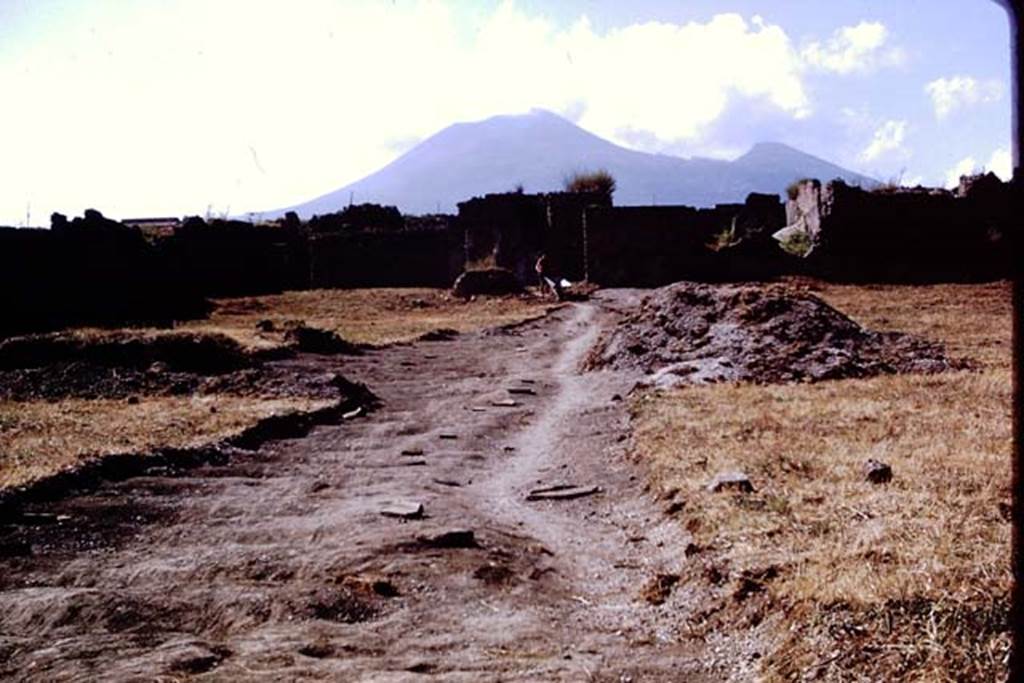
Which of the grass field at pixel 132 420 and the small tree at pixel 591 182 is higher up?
the small tree at pixel 591 182

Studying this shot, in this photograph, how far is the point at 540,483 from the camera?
8.53 m

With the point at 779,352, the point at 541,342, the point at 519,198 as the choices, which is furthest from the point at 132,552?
the point at 519,198

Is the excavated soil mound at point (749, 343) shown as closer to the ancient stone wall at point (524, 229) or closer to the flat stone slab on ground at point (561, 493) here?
the flat stone slab on ground at point (561, 493)

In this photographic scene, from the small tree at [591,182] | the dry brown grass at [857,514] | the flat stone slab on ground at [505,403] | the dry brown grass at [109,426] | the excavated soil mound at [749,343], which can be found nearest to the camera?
the dry brown grass at [857,514]

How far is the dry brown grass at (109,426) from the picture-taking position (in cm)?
842

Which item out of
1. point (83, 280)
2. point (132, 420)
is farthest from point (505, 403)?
point (83, 280)

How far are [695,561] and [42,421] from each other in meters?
8.30

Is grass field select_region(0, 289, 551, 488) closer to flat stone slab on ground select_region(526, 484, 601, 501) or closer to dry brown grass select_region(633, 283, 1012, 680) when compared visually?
flat stone slab on ground select_region(526, 484, 601, 501)

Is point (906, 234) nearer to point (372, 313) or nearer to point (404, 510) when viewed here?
point (372, 313)

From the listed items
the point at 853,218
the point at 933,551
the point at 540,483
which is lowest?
the point at 540,483

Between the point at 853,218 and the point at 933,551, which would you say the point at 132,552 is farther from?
the point at 853,218

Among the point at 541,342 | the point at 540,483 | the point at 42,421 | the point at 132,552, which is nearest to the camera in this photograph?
the point at 132,552

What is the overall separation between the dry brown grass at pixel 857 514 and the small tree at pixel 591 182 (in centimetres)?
2740

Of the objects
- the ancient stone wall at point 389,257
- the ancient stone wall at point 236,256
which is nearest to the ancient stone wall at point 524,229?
the ancient stone wall at point 389,257
